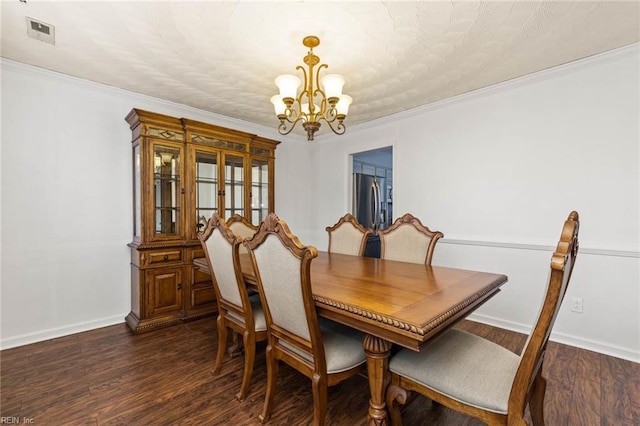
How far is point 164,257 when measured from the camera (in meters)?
2.92

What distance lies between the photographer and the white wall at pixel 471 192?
7.65 feet

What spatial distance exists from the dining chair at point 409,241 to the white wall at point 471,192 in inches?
41.3

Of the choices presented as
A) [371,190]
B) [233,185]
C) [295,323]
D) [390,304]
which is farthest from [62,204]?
[371,190]

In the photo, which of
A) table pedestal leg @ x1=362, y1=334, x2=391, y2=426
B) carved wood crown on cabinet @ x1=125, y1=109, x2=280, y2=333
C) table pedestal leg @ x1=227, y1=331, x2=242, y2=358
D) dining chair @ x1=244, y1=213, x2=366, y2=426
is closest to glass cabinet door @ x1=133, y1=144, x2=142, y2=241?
carved wood crown on cabinet @ x1=125, y1=109, x2=280, y2=333

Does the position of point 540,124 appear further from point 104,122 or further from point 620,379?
point 104,122

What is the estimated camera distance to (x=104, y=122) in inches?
115

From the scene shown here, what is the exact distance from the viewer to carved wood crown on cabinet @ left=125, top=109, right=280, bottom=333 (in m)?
2.82

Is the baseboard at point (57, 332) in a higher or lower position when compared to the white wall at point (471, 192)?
lower

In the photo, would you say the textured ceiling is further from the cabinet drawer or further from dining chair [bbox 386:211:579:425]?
the cabinet drawer

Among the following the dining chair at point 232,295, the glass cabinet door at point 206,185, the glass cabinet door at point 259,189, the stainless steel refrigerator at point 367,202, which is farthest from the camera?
the stainless steel refrigerator at point 367,202

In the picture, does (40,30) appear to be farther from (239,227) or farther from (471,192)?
(471,192)

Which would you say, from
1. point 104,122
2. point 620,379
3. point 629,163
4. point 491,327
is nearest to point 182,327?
point 104,122

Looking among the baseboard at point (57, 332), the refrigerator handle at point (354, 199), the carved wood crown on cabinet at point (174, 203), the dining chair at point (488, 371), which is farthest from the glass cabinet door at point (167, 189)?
the dining chair at point (488, 371)

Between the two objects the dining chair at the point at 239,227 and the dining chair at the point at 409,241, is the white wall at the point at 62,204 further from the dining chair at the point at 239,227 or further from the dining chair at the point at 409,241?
the dining chair at the point at 409,241
